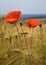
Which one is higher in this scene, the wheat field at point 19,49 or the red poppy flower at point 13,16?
the red poppy flower at point 13,16

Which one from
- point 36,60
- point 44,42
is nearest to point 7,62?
point 36,60

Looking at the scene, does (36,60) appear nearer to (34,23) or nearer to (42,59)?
(42,59)

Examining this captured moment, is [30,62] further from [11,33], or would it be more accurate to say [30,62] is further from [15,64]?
[11,33]

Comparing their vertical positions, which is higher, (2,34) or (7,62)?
(2,34)

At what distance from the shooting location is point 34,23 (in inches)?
49.1

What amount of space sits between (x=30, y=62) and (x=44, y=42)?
0.58ft

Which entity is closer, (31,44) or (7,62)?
(7,62)

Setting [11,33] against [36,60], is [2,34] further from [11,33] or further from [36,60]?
[36,60]

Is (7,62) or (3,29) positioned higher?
(3,29)

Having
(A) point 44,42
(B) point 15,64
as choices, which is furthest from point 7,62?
(A) point 44,42

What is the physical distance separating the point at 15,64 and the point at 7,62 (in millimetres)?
45

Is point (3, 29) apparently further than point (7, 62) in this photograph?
Yes

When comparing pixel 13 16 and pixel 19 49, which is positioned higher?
pixel 13 16

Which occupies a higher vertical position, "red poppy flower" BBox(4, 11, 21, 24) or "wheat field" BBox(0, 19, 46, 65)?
"red poppy flower" BBox(4, 11, 21, 24)
